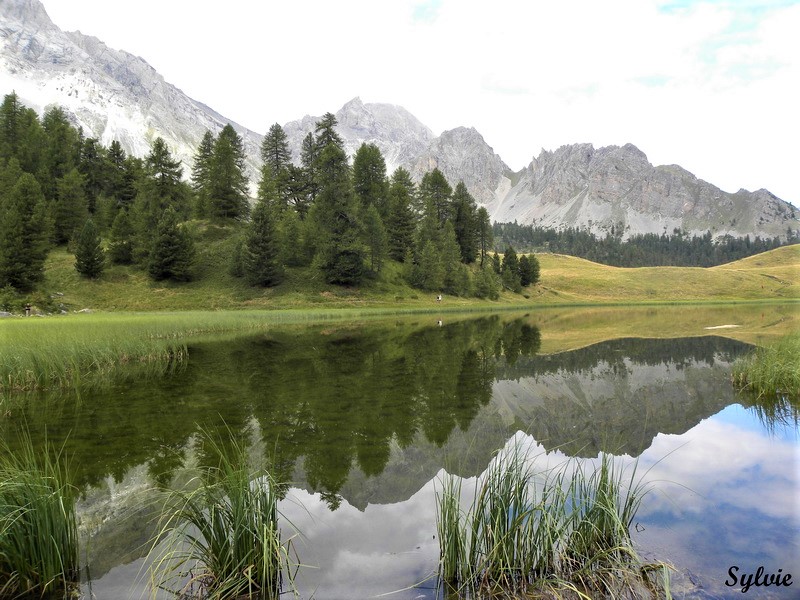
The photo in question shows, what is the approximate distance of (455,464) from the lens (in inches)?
319

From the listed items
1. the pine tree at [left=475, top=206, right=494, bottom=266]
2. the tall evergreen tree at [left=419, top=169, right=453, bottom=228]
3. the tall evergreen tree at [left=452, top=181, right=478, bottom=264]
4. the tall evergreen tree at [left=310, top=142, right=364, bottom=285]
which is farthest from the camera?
the pine tree at [left=475, top=206, right=494, bottom=266]

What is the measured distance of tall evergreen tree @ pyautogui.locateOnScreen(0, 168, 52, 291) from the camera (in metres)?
44.3

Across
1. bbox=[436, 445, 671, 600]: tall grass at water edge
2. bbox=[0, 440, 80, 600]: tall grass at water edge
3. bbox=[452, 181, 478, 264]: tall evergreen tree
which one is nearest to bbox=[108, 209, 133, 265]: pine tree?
bbox=[452, 181, 478, 264]: tall evergreen tree

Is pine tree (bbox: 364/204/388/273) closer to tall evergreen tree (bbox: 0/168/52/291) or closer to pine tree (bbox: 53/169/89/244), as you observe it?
tall evergreen tree (bbox: 0/168/52/291)

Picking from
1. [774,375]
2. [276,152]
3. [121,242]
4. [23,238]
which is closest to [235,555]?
[774,375]

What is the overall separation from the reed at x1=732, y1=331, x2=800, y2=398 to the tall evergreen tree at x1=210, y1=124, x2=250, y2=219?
216 ft

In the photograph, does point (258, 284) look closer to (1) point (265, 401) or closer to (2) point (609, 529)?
(1) point (265, 401)

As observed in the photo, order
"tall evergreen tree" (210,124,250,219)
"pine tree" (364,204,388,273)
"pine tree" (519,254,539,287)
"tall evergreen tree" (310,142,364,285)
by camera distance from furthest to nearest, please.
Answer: "pine tree" (519,254,539,287) → "tall evergreen tree" (210,124,250,219) → "pine tree" (364,204,388,273) → "tall evergreen tree" (310,142,364,285)

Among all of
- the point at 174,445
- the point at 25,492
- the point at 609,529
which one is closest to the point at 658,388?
the point at 609,529

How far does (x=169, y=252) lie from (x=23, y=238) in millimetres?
13711

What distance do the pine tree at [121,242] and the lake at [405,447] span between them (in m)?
47.6

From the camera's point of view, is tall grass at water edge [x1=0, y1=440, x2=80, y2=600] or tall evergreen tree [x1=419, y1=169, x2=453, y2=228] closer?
tall grass at water edge [x1=0, y1=440, x2=80, y2=600]

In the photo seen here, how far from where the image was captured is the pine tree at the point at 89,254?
49.9 m

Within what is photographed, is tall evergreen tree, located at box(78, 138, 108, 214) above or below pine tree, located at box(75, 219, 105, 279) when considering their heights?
above
